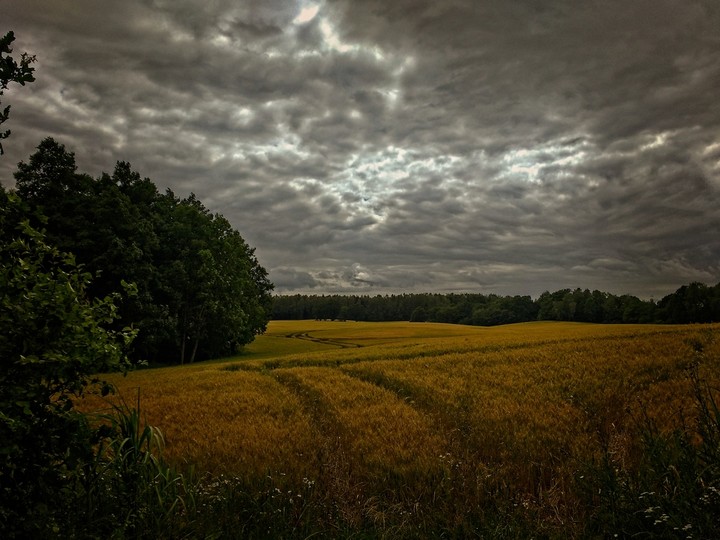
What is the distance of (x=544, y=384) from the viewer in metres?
16.0

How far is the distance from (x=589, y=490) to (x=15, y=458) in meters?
8.11

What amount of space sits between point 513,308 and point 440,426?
13572 cm

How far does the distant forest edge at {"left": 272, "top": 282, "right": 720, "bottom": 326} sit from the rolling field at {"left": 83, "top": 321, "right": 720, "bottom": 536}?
83.0 metres

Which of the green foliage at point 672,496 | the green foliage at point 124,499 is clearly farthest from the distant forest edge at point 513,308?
the green foliage at point 124,499

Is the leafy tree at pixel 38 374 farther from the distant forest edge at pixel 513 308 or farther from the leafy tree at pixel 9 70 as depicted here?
the distant forest edge at pixel 513 308

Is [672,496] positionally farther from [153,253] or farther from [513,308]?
[513,308]

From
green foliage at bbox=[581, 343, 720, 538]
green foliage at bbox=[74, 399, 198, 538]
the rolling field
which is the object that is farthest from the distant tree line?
green foliage at bbox=[581, 343, 720, 538]

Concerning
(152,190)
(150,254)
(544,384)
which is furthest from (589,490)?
(152,190)

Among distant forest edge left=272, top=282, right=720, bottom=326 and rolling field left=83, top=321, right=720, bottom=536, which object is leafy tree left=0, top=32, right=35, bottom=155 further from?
distant forest edge left=272, top=282, right=720, bottom=326

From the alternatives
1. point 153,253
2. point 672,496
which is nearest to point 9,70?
point 672,496

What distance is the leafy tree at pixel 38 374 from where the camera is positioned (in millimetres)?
3658

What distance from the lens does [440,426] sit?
12.2 m

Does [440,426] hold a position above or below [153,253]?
below

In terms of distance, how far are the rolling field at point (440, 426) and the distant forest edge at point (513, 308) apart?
8297cm
